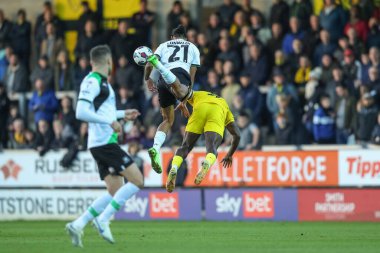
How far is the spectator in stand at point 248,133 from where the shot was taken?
22453 mm

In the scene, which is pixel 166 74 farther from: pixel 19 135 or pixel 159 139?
pixel 19 135

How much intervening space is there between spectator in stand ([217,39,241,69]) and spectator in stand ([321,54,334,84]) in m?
2.23

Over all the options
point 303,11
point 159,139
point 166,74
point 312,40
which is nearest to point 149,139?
point 312,40

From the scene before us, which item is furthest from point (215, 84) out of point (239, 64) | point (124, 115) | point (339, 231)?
point (124, 115)

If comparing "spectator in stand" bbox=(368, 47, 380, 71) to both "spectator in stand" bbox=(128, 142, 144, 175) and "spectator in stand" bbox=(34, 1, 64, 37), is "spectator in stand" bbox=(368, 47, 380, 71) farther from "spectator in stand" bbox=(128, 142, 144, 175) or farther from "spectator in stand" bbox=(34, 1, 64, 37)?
"spectator in stand" bbox=(34, 1, 64, 37)

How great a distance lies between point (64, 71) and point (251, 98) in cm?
568

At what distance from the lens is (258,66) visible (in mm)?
23453

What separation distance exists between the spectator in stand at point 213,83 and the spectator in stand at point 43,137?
4.03 metres

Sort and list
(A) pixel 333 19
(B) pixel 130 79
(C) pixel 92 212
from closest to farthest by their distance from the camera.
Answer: (C) pixel 92 212
(A) pixel 333 19
(B) pixel 130 79

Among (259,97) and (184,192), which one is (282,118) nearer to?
(259,97)

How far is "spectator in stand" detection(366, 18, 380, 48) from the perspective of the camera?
22422mm

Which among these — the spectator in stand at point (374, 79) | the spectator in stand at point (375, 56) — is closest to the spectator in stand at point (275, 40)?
the spectator in stand at point (375, 56)

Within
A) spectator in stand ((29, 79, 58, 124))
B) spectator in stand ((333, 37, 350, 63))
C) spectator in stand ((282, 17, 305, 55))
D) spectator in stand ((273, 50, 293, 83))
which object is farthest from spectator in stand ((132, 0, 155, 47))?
spectator in stand ((333, 37, 350, 63))

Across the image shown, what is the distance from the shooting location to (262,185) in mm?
22234
